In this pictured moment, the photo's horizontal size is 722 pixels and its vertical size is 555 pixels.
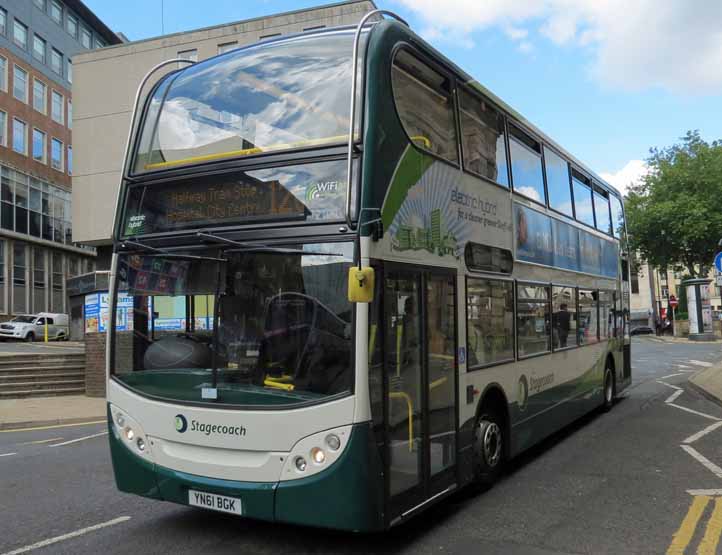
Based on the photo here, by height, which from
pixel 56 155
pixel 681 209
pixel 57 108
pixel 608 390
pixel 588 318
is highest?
pixel 57 108

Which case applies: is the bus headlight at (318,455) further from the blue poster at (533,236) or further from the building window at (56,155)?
the building window at (56,155)

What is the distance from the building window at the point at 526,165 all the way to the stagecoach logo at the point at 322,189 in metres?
3.41

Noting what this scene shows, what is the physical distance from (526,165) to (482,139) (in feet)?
4.63

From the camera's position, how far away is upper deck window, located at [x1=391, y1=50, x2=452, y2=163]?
5406mm

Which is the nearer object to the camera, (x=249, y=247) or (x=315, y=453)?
(x=315, y=453)

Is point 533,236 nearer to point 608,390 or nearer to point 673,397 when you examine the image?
point 608,390

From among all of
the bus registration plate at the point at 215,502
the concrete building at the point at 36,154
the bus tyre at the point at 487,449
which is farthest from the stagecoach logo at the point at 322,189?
the concrete building at the point at 36,154

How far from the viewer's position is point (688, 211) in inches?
1868

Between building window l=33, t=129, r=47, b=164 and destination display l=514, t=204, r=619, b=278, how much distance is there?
43.2 m

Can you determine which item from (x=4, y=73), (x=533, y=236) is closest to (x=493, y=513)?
(x=533, y=236)

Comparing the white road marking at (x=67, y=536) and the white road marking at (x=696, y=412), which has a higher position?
the white road marking at (x=67, y=536)

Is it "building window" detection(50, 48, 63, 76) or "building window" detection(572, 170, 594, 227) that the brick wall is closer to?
"building window" detection(572, 170, 594, 227)

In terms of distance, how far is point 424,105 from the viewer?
5801 mm

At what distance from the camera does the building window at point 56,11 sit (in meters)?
49.0
